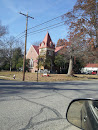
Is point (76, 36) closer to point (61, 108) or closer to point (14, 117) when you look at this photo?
point (61, 108)

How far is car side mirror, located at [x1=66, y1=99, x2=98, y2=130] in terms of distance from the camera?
5.16ft

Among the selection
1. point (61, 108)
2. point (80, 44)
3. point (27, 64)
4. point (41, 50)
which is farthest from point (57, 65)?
point (61, 108)

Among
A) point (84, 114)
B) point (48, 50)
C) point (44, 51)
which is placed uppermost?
point (48, 50)

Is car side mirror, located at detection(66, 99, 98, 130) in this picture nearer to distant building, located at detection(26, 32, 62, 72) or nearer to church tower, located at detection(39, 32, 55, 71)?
distant building, located at detection(26, 32, 62, 72)

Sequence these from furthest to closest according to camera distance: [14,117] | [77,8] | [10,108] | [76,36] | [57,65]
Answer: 1. [57,65]
2. [76,36]
3. [77,8]
4. [10,108]
5. [14,117]

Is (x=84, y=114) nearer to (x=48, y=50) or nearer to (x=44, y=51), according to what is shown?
(x=44, y=51)

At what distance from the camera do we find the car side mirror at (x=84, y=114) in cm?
157

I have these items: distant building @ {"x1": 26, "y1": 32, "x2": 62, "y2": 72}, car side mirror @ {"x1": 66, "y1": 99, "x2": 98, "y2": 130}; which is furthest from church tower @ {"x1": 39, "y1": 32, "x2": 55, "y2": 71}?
car side mirror @ {"x1": 66, "y1": 99, "x2": 98, "y2": 130}

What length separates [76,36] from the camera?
20.0 metres

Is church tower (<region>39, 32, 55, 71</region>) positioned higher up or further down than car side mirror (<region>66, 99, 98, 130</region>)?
higher up

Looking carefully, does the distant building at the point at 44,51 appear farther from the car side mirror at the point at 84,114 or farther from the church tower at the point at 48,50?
the car side mirror at the point at 84,114

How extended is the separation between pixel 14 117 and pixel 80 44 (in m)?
18.0

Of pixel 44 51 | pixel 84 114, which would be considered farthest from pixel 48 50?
pixel 84 114

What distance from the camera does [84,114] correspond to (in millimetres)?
1916
